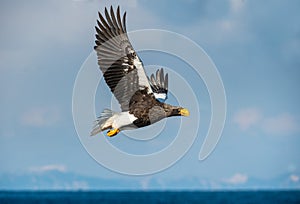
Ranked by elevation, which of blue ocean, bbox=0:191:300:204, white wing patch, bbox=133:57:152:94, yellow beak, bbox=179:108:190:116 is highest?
blue ocean, bbox=0:191:300:204

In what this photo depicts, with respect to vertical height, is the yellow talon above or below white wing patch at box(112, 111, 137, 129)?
below

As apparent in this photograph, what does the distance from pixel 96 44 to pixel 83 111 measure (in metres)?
1.57

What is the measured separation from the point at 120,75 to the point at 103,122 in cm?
109

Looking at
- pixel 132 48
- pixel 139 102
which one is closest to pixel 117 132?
pixel 139 102

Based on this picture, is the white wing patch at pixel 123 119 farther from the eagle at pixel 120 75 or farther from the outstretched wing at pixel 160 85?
the outstretched wing at pixel 160 85

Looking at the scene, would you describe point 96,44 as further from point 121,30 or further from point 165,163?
point 165,163

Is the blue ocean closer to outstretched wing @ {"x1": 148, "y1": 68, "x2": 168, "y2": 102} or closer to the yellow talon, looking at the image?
outstretched wing @ {"x1": 148, "y1": 68, "x2": 168, "y2": 102}

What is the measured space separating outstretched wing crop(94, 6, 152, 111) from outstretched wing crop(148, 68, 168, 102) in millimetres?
849

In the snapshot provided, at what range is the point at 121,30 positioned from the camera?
45.5 ft

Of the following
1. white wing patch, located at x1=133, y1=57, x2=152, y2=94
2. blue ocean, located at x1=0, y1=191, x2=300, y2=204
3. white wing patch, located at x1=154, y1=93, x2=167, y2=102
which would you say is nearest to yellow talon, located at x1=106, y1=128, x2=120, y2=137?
white wing patch, located at x1=133, y1=57, x2=152, y2=94

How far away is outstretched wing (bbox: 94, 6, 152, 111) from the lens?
13.8 meters

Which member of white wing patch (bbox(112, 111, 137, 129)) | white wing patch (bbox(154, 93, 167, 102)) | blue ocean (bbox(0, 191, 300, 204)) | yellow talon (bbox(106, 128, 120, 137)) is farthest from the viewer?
blue ocean (bbox(0, 191, 300, 204))

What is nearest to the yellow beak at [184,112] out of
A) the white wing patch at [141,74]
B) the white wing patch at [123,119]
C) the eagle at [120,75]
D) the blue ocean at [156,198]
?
the eagle at [120,75]

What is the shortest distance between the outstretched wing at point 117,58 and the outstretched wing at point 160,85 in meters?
0.85
